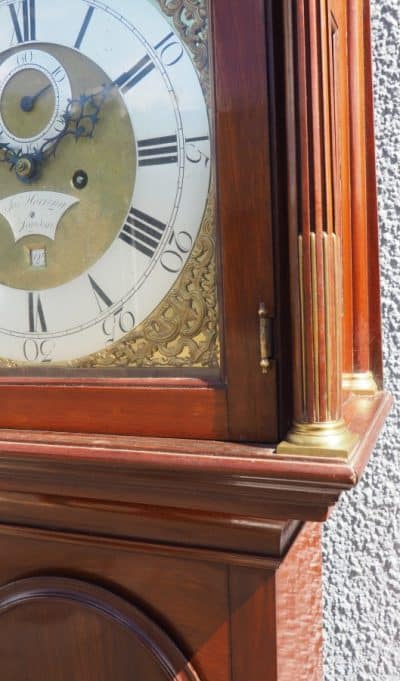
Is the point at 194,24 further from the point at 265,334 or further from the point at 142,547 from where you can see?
the point at 142,547

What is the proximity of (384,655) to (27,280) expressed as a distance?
567mm

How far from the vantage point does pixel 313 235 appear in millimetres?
378

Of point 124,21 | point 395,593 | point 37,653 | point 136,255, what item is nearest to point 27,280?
point 136,255

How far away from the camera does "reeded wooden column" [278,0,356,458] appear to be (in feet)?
1.23

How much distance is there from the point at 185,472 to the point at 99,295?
15cm

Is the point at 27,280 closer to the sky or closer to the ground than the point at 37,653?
closer to the sky

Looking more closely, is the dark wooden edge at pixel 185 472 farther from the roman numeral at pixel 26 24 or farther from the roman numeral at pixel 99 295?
the roman numeral at pixel 26 24

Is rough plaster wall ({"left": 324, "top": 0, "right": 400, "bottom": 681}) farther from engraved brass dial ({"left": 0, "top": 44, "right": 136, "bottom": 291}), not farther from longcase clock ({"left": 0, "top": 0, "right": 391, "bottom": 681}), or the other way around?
engraved brass dial ({"left": 0, "top": 44, "right": 136, "bottom": 291})

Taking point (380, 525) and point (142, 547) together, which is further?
point (380, 525)

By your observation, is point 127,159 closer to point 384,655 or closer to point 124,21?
point 124,21

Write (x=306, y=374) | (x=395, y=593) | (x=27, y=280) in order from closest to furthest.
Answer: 1. (x=306, y=374)
2. (x=27, y=280)
3. (x=395, y=593)

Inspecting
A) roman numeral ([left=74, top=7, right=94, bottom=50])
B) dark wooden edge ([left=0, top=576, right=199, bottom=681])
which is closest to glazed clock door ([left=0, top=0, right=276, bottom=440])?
roman numeral ([left=74, top=7, right=94, bottom=50])

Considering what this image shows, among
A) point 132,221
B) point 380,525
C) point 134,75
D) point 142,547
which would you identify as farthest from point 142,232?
point 380,525

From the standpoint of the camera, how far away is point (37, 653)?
0.52 m
